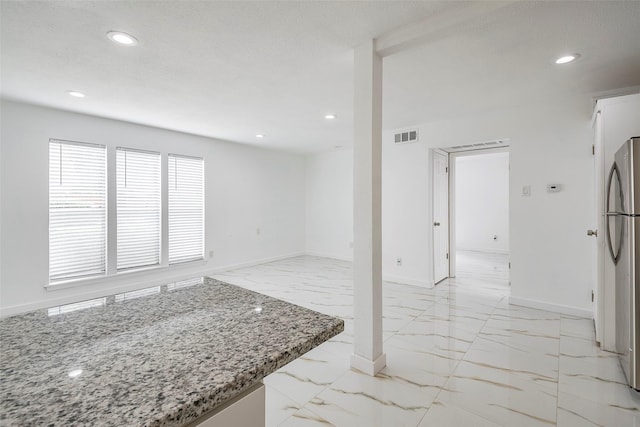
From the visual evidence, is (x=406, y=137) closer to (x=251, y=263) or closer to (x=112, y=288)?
(x=251, y=263)

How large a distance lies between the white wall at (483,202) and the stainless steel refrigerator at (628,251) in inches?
220

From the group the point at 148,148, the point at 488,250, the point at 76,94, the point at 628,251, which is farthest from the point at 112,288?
the point at 488,250

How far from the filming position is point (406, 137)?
15.9 ft

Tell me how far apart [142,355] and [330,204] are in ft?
Result: 21.1

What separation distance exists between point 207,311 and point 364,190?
1.55 meters

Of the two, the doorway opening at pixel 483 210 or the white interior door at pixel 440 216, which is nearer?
the white interior door at pixel 440 216

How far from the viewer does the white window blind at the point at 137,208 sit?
4.53 meters

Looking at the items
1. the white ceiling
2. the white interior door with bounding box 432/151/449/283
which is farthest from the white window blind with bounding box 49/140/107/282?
the white interior door with bounding box 432/151/449/283

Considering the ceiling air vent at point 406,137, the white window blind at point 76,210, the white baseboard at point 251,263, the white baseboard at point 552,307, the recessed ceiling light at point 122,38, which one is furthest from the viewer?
the white baseboard at point 251,263

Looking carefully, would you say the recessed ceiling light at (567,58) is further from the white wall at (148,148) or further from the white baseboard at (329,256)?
the white wall at (148,148)

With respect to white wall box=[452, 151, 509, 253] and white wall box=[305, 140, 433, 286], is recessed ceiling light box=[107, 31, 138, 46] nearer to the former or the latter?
white wall box=[305, 140, 433, 286]

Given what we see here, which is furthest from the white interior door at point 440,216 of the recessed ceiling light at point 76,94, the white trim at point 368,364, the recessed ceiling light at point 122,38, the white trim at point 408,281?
the recessed ceiling light at point 76,94

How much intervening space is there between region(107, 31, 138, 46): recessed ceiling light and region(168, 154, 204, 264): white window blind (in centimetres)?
302

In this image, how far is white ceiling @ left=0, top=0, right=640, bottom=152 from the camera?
76.4 inches
